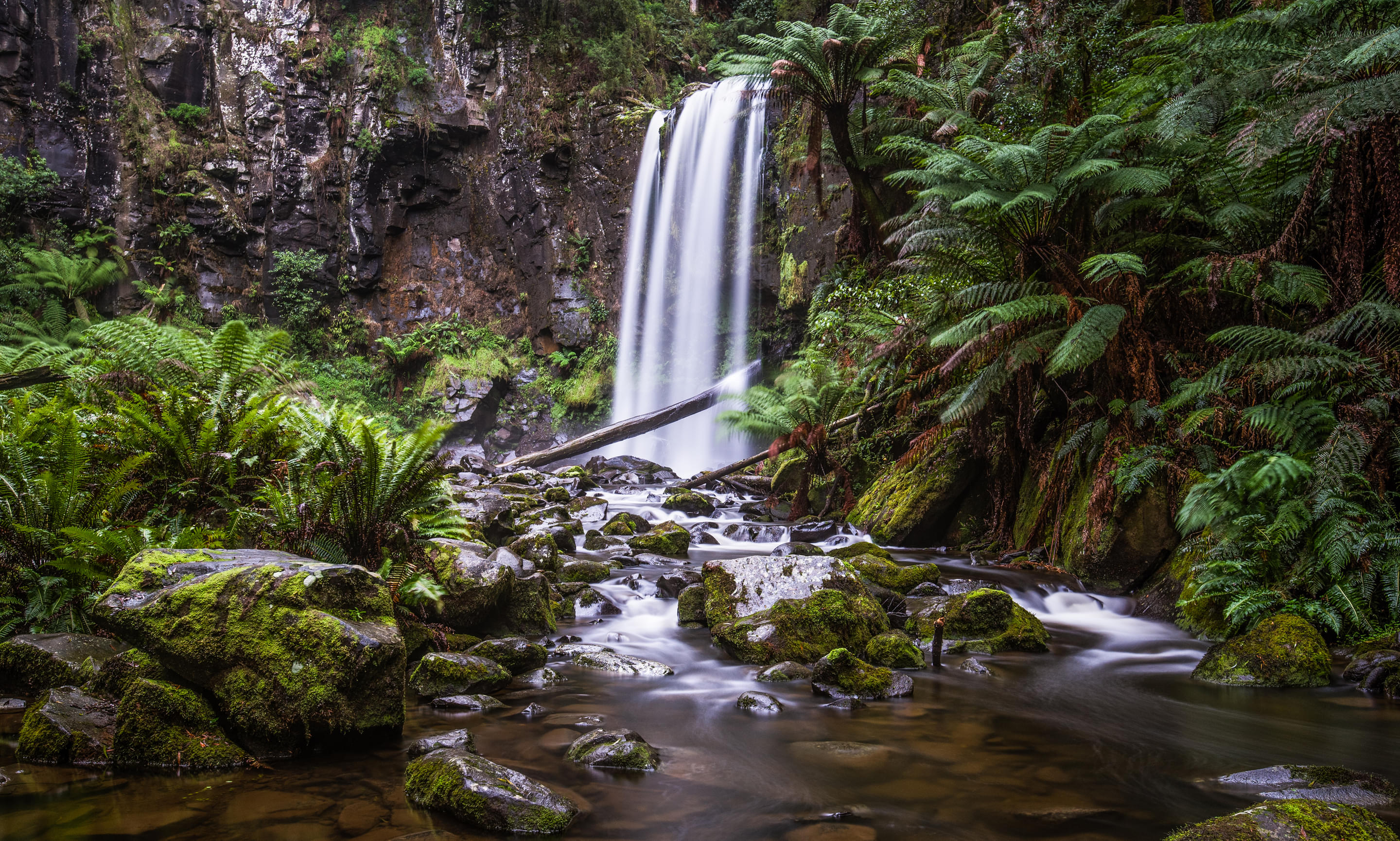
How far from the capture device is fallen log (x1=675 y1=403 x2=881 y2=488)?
896 centimetres

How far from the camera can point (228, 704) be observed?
2.50 m

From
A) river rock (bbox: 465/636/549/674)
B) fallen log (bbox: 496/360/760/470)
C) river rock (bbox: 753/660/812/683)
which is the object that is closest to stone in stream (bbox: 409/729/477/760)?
river rock (bbox: 465/636/549/674)

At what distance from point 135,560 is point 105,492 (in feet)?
2.88

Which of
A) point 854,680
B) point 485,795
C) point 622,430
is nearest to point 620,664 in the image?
point 854,680

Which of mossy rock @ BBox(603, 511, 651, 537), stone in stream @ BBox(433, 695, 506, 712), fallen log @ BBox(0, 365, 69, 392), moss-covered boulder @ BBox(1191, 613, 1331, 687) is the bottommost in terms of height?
mossy rock @ BBox(603, 511, 651, 537)

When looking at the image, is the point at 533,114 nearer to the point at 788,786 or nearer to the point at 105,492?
the point at 105,492

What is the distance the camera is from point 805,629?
4.15 m

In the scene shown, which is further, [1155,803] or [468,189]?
[468,189]

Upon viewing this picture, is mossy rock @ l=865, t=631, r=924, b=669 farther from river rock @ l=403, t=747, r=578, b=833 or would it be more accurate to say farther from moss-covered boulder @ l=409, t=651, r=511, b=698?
river rock @ l=403, t=747, r=578, b=833

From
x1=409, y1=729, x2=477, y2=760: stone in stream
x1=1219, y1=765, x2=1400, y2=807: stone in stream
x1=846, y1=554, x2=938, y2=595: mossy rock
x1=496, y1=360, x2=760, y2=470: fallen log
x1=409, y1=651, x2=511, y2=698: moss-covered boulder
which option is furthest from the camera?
x1=496, y1=360, x2=760, y2=470: fallen log

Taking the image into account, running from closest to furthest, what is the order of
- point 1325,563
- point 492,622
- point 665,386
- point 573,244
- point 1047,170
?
1. point 1325,563
2. point 492,622
3. point 1047,170
4. point 665,386
5. point 573,244

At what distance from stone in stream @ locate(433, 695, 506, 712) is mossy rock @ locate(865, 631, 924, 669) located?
2061mm

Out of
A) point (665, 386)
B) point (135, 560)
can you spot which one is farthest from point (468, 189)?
point (135, 560)

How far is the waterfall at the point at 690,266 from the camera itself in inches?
670
